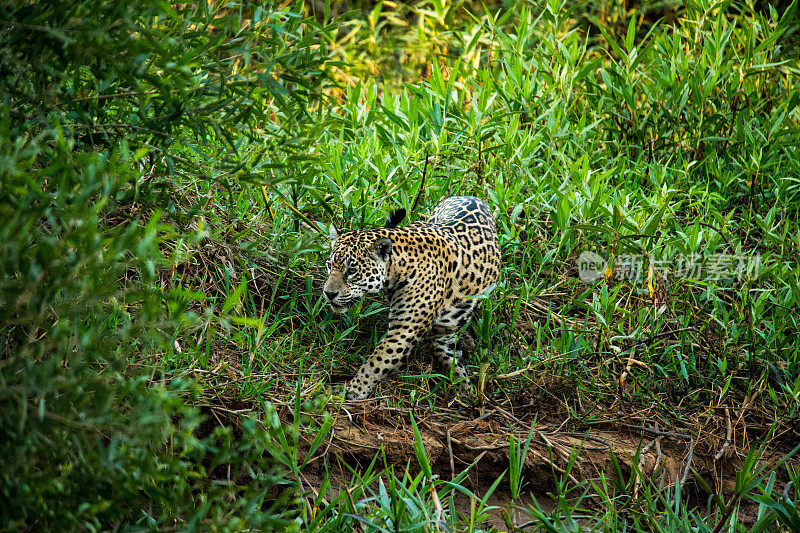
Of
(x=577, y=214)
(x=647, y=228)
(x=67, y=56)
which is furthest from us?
(x=577, y=214)

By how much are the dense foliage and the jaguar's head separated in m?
0.21

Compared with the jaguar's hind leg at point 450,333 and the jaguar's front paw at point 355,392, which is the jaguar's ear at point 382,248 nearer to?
the jaguar's hind leg at point 450,333

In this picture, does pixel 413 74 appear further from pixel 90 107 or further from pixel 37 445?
pixel 37 445

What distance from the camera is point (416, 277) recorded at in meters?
4.47

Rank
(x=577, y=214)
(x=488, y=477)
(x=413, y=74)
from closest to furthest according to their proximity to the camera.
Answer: (x=488, y=477) < (x=577, y=214) < (x=413, y=74)

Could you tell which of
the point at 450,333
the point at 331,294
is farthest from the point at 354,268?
the point at 450,333

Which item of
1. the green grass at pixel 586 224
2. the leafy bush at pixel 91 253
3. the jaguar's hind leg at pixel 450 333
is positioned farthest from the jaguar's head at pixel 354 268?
the leafy bush at pixel 91 253

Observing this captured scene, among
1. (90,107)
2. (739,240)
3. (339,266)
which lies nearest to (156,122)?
(90,107)

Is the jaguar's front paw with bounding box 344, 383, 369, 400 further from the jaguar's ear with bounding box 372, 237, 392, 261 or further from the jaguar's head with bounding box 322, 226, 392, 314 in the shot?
the jaguar's ear with bounding box 372, 237, 392, 261

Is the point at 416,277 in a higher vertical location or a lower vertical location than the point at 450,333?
higher

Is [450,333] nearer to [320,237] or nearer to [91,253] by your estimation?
[320,237]

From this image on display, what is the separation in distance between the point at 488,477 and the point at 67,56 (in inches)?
114

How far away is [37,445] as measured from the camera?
218 centimetres

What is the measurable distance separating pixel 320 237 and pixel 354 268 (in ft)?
2.04
